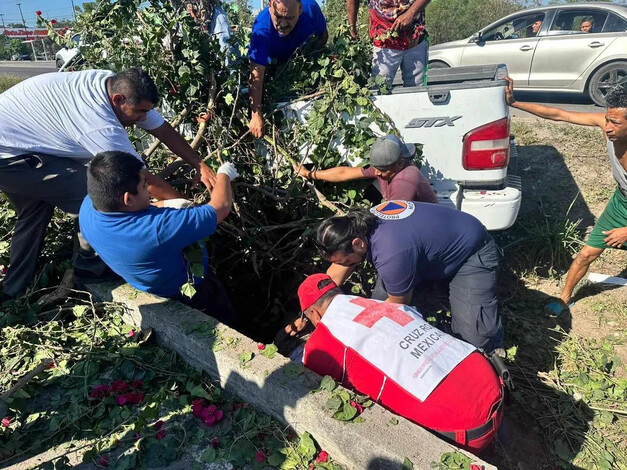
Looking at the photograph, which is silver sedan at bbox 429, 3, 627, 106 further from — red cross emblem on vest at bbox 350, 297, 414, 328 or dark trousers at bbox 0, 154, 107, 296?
dark trousers at bbox 0, 154, 107, 296

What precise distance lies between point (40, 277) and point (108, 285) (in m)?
0.63

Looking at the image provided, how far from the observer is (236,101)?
386cm

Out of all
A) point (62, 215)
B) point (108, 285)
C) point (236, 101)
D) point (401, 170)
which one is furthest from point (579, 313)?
point (62, 215)

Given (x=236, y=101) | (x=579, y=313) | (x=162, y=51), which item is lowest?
(x=579, y=313)

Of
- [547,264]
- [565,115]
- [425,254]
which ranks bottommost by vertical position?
[547,264]

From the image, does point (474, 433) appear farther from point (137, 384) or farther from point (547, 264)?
point (547, 264)

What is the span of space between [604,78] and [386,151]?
6945 millimetres

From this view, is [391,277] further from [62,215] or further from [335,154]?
[62,215]

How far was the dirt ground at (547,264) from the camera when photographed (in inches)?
112

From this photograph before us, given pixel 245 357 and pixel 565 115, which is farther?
pixel 565 115

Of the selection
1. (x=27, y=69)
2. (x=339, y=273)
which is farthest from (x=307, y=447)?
(x=27, y=69)

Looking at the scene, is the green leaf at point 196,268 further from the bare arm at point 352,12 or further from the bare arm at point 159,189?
the bare arm at point 352,12

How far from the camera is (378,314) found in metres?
2.24

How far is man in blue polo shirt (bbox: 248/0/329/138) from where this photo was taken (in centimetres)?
367
